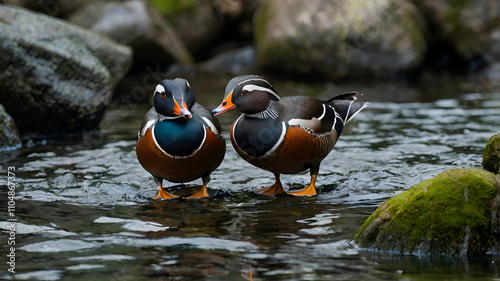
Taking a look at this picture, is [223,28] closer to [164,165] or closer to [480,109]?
[480,109]

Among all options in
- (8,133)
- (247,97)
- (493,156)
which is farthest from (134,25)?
(493,156)

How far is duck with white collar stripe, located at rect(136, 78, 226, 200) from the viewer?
17.9 feet

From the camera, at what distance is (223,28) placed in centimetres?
1806

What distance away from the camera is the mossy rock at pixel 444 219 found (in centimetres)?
407

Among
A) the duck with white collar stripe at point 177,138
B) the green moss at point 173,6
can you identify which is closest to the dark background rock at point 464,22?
the green moss at point 173,6

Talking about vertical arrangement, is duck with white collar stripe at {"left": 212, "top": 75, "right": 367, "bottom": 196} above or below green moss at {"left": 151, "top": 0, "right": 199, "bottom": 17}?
below

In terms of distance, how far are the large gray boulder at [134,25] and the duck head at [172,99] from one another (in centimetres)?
917

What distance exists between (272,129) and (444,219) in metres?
1.96

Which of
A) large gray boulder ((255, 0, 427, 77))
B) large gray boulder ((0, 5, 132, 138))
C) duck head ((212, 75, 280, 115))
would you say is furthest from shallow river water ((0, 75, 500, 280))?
large gray boulder ((255, 0, 427, 77))

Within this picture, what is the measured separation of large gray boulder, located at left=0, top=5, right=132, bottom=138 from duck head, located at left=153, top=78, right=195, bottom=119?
11.9ft

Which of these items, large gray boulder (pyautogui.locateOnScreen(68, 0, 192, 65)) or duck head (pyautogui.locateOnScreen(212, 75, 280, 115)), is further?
large gray boulder (pyautogui.locateOnScreen(68, 0, 192, 65))

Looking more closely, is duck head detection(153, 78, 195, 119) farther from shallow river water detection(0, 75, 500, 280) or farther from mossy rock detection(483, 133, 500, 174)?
mossy rock detection(483, 133, 500, 174)

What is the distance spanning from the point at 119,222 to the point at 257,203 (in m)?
1.32

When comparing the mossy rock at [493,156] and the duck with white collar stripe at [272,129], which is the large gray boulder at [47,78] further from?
the mossy rock at [493,156]
